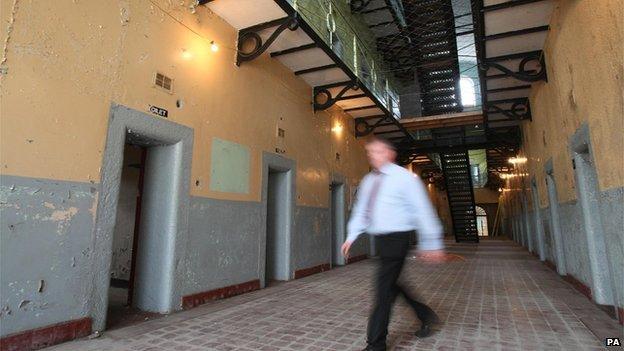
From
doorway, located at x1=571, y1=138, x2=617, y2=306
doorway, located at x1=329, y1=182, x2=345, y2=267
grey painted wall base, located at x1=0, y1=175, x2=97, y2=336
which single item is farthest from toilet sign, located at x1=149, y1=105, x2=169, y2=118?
doorway, located at x1=329, y1=182, x2=345, y2=267

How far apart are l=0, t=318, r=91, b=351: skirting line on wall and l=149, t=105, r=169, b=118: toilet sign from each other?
7.62 feet

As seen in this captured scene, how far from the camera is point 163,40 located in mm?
4340

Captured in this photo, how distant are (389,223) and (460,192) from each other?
549 inches

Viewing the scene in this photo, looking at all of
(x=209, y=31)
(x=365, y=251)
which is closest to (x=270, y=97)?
(x=209, y=31)

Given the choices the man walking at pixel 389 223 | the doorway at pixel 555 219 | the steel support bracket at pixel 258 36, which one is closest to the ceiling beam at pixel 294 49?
the steel support bracket at pixel 258 36

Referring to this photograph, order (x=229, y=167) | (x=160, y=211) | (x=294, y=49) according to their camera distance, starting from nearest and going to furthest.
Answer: (x=160, y=211)
(x=229, y=167)
(x=294, y=49)

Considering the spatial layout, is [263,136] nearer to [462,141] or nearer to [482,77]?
[482,77]

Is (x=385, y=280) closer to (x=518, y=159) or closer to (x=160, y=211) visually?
(x=160, y=211)

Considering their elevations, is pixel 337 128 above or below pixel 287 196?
above

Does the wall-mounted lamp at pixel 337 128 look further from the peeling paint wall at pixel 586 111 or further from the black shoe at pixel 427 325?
the black shoe at pixel 427 325

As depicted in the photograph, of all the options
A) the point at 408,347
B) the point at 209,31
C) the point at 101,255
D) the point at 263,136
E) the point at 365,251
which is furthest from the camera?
the point at 365,251

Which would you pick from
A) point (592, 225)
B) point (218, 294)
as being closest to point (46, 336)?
point (218, 294)

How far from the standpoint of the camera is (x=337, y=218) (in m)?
9.48

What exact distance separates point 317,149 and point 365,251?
426 centimetres
